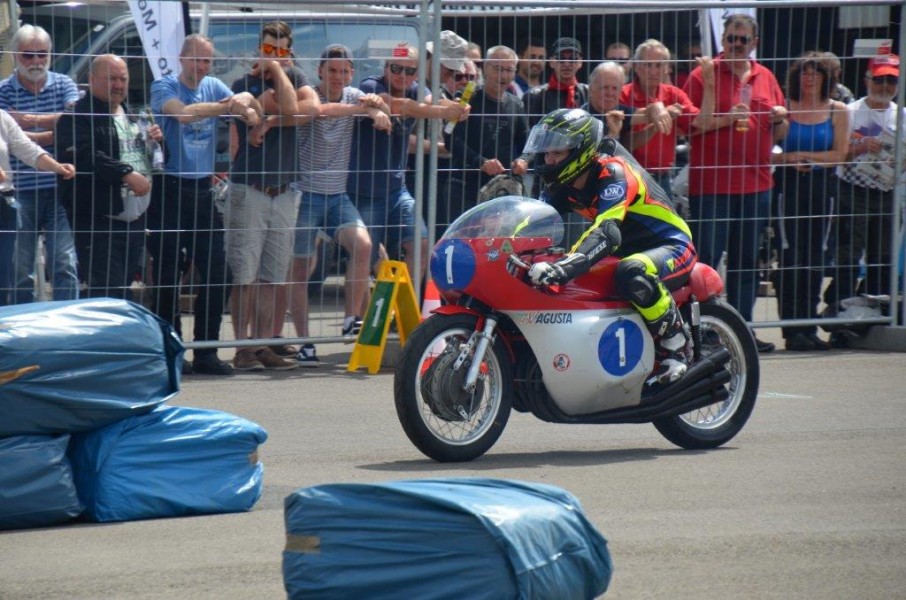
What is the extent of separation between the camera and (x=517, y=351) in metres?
7.73

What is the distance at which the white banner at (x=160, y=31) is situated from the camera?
33.6 ft

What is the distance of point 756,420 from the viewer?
29.1 feet

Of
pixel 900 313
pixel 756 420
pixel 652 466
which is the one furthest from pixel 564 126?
pixel 900 313

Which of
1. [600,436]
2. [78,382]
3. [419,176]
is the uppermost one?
[419,176]

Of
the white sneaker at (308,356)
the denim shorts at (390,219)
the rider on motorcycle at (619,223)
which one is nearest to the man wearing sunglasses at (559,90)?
the denim shorts at (390,219)

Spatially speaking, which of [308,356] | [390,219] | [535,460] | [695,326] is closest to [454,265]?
[535,460]

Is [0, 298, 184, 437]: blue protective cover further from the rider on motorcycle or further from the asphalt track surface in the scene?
the rider on motorcycle

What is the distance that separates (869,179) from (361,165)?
3.96 meters

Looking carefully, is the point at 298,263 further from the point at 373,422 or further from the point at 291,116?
the point at 373,422

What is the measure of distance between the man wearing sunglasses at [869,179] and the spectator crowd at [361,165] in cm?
2

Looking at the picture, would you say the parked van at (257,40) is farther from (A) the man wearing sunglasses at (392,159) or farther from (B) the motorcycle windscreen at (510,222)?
(B) the motorcycle windscreen at (510,222)

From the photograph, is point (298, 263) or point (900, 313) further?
point (900, 313)

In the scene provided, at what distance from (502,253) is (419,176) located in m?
3.43

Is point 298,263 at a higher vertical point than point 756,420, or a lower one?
higher
